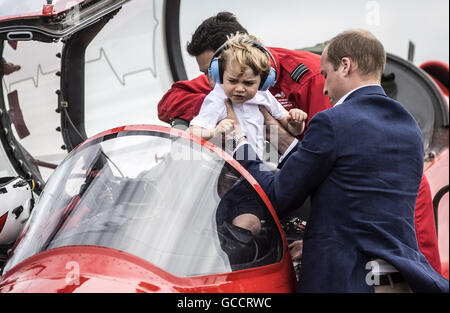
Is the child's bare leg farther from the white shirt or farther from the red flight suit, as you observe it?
the red flight suit

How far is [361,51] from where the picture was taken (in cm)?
172

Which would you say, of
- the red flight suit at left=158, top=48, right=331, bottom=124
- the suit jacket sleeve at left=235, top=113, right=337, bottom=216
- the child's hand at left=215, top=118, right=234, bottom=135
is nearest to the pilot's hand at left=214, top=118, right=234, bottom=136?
the child's hand at left=215, top=118, right=234, bottom=135

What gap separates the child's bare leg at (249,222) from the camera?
1634mm

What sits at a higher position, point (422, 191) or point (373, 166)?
point (373, 166)

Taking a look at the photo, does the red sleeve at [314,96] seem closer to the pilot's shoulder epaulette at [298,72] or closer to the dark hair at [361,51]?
the pilot's shoulder epaulette at [298,72]

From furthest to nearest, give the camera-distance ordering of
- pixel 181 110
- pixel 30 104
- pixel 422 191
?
pixel 30 104 < pixel 181 110 < pixel 422 191

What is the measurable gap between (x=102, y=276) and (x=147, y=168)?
41cm

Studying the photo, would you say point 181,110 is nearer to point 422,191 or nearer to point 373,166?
point 422,191

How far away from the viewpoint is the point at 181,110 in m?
→ 2.89

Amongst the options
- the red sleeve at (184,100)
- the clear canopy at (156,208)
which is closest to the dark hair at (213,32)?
the red sleeve at (184,100)

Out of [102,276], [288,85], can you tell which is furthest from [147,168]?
[288,85]
